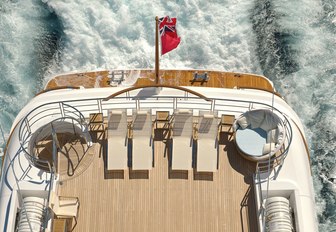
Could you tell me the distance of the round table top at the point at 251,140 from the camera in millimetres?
16469

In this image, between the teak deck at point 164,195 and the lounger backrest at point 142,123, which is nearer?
the teak deck at point 164,195

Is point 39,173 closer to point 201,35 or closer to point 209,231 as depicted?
point 209,231

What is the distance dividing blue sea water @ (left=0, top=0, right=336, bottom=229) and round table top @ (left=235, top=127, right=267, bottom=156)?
615 cm

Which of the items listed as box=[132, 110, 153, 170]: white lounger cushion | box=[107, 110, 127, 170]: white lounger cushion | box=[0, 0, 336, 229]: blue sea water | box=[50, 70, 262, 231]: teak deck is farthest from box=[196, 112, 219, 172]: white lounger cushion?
box=[0, 0, 336, 229]: blue sea water

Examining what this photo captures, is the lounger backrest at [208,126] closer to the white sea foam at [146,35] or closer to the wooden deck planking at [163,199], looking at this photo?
the wooden deck planking at [163,199]

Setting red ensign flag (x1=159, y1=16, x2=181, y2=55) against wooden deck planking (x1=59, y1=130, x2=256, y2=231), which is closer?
wooden deck planking (x1=59, y1=130, x2=256, y2=231)

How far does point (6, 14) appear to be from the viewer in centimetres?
2478

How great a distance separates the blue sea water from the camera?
22.8 metres

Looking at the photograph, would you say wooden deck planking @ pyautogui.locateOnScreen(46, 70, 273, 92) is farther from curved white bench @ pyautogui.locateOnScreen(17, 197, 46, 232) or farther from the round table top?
curved white bench @ pyautogui.locateOnScreen(17, 197, 46, 232)

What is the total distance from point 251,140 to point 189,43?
8224 millimetres

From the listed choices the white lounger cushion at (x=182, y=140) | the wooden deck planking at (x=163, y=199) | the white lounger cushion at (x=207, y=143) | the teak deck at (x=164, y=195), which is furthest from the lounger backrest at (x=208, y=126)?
the wooden deck planking at (x=163, y=199)

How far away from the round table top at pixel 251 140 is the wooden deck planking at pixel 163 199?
0.48 meters

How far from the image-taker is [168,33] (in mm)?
16188

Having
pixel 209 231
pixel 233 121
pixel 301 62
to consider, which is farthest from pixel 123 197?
pixel 301 62
